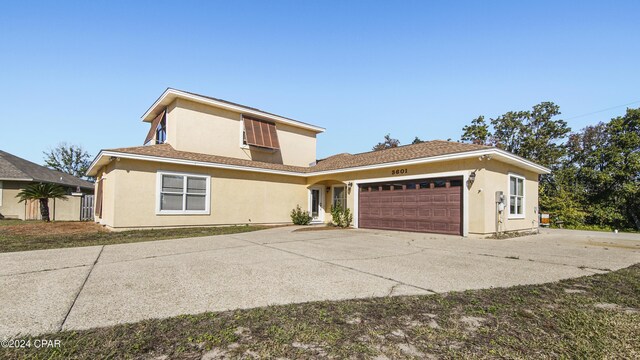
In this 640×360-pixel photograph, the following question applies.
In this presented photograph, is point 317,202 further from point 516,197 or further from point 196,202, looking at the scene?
point 516,197

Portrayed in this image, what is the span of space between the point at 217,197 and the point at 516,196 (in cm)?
1306

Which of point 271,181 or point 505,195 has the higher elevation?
point 271,181

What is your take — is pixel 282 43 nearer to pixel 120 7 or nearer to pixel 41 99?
pixel 120 7

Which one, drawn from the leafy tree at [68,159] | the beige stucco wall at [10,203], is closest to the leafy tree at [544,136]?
the beige stucco wall at [10,203]

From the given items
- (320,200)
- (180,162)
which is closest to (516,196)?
(320,200)

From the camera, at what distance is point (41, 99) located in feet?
44.8

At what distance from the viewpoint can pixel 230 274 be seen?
5004mm

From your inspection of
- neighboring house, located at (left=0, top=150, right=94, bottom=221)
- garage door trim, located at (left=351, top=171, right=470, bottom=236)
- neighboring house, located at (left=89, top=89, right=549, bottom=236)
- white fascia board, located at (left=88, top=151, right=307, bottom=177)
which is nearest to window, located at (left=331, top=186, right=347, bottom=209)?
neighboring house, located at (left=89, top=89, right=549, bottom=236)

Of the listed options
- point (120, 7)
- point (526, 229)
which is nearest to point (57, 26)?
point (120, 7)

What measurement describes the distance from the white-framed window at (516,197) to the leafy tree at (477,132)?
52.1 feet

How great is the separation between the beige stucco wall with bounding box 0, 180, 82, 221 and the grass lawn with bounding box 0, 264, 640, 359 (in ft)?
67.5

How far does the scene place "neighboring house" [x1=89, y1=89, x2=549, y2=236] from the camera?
1116cm

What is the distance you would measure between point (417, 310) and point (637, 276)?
452 cm

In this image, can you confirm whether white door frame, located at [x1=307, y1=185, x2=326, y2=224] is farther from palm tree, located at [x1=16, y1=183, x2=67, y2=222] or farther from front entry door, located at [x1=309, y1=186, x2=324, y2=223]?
palm tree, located at [x1=16, y1=183, x2=67, y2=222]
